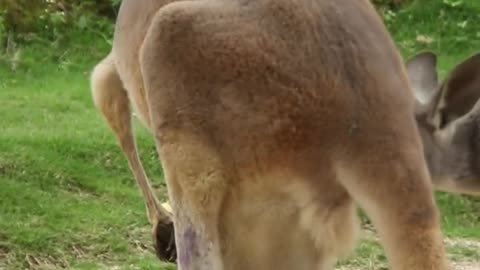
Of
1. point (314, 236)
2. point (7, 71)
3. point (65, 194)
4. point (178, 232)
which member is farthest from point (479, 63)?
point (7, 71)

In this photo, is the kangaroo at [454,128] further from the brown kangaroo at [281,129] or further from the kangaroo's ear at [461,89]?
the brown kangaroo at [281,129]

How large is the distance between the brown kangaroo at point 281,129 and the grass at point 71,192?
214cm

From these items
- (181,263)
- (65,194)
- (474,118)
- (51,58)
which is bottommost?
(51,58)

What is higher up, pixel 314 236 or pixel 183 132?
pixel 183 132

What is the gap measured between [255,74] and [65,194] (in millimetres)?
3644

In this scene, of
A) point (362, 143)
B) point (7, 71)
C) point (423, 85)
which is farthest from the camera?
point (7, 71)

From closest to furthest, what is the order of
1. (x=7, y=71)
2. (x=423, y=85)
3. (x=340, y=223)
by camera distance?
(x=340, y=223), (x=423, y=85), (x=7, y=71)

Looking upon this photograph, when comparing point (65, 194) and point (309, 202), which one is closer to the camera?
point (309, 202)

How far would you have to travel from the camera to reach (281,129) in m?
3.57

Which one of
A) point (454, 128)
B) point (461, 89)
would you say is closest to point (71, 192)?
point (454, 128)

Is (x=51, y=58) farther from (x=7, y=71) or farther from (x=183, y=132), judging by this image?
(x=183, y=132)

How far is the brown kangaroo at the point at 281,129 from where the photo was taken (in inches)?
137

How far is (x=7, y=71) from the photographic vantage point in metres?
10.2

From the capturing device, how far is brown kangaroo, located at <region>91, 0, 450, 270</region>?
11.4 feet
